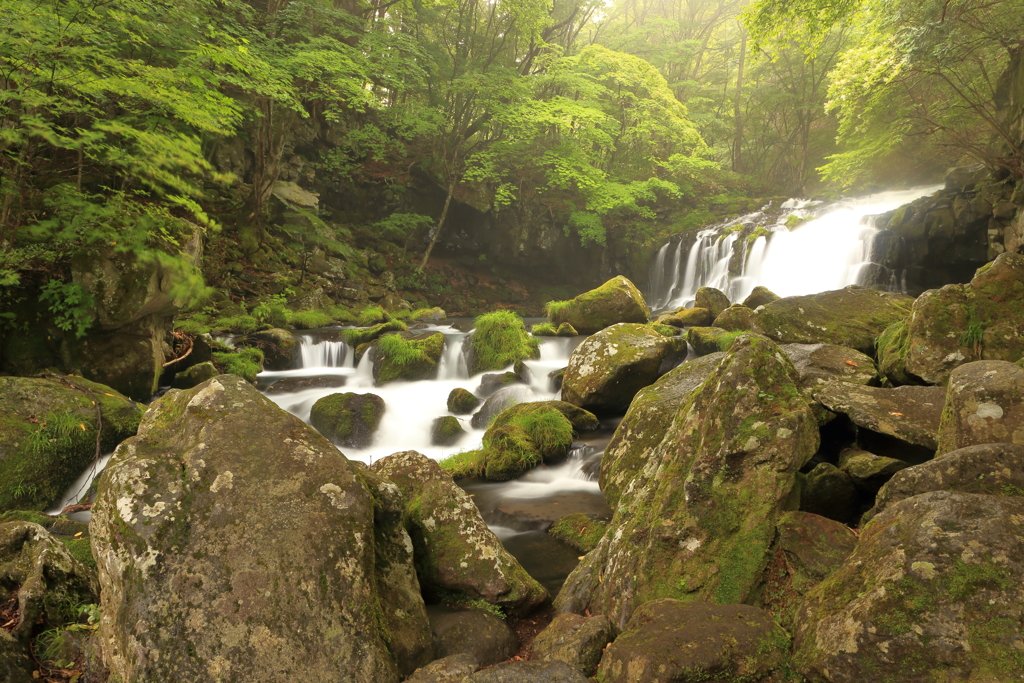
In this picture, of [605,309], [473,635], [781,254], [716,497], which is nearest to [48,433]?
[473,635]

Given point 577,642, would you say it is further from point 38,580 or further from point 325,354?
point 325,354

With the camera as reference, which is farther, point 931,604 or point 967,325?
point 967,325

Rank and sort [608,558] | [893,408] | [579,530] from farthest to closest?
[579,530]
[893,408]
[608,558]

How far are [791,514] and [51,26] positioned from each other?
849 centimetres

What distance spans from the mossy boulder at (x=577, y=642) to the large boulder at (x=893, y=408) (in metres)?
2.86

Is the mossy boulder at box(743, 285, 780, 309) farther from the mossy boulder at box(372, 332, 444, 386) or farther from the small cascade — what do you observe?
the small cascade

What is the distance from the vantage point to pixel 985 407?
328 cm

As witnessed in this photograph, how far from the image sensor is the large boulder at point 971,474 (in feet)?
8.54

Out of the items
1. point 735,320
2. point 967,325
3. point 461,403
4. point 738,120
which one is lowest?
point 461,403

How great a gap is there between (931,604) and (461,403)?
26.2 feet

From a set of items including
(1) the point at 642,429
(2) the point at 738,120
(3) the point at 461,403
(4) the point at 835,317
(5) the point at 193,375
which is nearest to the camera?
(1) the point at 642,429

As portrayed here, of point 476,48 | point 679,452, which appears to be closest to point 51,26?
point 679,452

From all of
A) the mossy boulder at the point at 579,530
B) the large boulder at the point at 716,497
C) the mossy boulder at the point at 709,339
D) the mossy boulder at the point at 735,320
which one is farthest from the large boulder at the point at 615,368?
the large boulder at the point at 716,497

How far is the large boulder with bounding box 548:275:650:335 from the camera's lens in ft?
41.1
